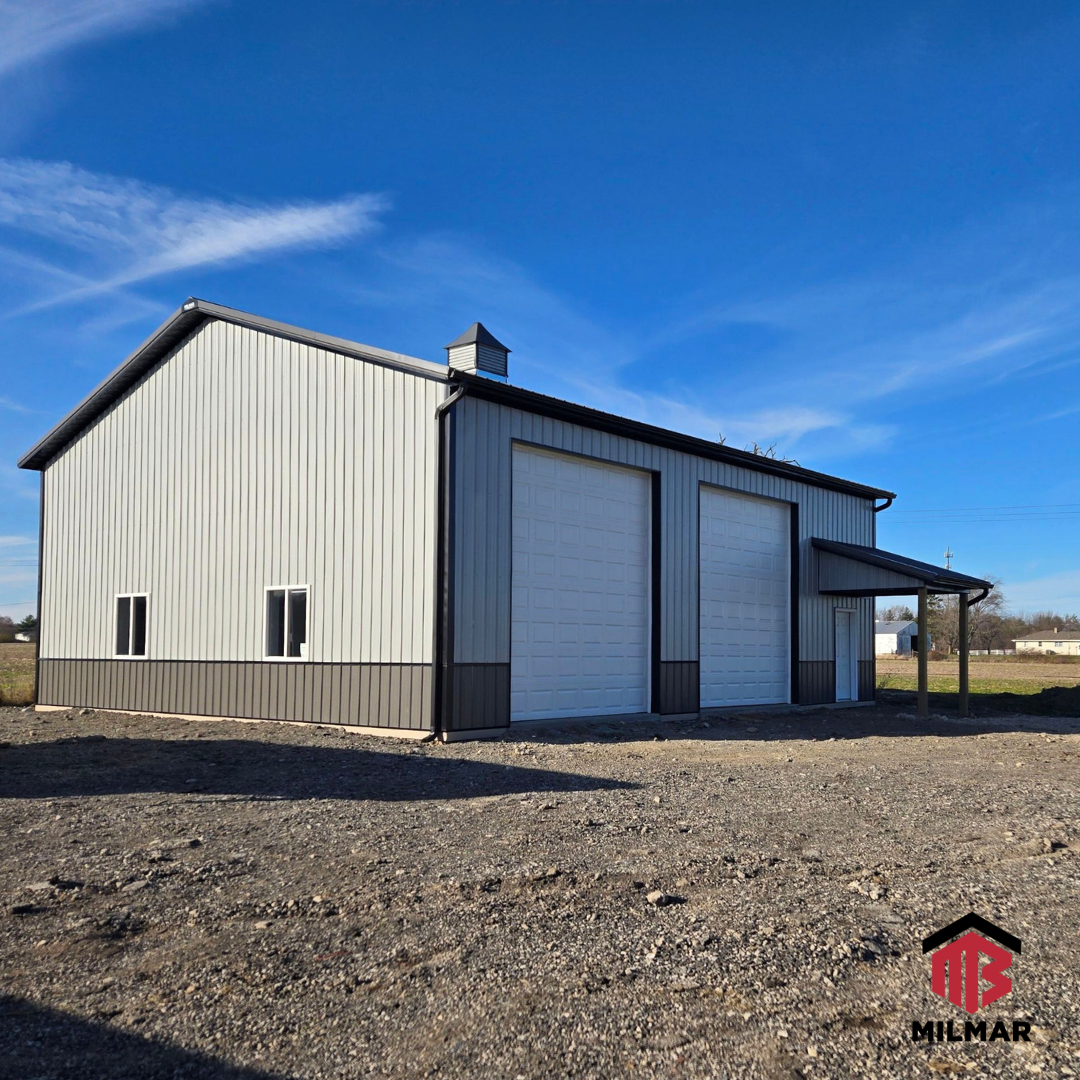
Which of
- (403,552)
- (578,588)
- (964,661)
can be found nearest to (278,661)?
(403,552)

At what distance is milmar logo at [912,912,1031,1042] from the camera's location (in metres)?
3.98

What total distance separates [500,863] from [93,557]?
15.8 metres

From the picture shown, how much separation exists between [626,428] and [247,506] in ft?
20.8

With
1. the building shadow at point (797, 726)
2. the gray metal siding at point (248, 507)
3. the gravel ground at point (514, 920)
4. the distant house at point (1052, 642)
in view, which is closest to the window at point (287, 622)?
the gray metal siding at point (248, 507)

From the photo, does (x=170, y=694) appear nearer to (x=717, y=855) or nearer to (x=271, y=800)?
(x=271, y=800)

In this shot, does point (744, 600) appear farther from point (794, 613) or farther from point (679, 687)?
point (679, 687)

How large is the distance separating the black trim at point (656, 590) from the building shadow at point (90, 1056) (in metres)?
13.9

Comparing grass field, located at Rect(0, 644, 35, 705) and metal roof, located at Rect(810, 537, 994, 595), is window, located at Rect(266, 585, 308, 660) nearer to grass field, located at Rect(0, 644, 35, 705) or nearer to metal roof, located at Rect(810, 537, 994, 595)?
grass field, located at Rect(0, 644, 35, 705)

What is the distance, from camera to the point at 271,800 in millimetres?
9094

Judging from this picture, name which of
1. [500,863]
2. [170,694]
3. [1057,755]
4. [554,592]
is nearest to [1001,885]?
[500,863]

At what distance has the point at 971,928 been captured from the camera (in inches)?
205

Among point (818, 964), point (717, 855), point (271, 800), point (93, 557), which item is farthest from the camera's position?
point (93, 557)

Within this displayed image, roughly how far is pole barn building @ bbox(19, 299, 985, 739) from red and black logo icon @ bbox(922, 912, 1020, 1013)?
30.2 feet

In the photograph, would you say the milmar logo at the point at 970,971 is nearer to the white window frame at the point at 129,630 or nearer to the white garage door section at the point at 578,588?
the white garage door section at the point at 578,588
